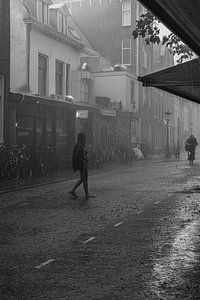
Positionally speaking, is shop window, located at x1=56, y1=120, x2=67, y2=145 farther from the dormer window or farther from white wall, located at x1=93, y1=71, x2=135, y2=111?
white wall, located at x1=93, y1=71, x2=135, y2=111

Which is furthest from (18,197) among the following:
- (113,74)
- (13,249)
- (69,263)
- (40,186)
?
(113,74)

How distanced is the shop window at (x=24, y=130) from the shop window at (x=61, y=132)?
301cm

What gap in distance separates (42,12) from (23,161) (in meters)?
12.1

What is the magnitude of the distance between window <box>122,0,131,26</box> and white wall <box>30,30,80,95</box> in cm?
1259

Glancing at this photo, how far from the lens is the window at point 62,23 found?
1166 inches

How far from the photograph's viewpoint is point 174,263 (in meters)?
5.84

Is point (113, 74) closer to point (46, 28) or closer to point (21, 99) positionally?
point (46, 28)

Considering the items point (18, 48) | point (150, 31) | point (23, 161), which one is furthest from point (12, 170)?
point (18, 48)

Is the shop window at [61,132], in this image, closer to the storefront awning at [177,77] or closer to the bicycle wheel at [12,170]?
the bicycle wheel at [12,170]

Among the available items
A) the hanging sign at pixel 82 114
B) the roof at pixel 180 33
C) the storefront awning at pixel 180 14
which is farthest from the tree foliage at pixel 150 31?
the hanging sign at pixel 82 114

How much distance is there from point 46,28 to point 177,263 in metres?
22.5

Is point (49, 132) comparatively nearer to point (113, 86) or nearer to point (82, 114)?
point (82, 114)

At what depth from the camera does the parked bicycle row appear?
1775cm

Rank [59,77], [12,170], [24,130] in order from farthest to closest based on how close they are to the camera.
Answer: [59,77] < [24,130] < [12,170]
